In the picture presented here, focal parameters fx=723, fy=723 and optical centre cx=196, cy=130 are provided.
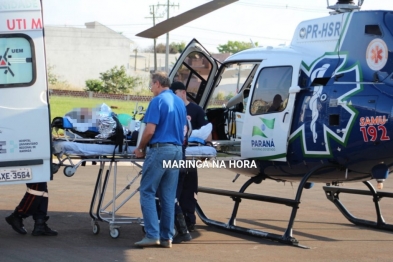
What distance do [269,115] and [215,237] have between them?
6.04 feet

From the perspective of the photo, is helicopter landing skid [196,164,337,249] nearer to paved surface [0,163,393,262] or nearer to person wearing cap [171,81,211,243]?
paved surface [0,163,393,262]

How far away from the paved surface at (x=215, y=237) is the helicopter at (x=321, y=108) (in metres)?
0.46

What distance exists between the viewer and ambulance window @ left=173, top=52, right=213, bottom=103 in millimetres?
11445

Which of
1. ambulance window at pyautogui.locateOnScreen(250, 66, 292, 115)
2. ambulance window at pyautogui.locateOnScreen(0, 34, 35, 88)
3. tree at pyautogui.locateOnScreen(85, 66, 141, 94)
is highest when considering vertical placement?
ambulance window at pyautogui.locateOnScreen(0, 34, 35, 88)

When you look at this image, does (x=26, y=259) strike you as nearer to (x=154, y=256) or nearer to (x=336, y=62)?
(x=154, y=256)

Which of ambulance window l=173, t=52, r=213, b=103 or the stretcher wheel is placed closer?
the stretcher wheel

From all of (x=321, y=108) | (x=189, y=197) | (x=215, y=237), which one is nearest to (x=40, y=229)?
(x=189, y=197)

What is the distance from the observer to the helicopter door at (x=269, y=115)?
982 centimetres

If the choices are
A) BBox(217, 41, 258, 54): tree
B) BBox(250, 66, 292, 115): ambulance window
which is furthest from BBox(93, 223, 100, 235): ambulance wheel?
BBox(217, 41, 258, 54): tree

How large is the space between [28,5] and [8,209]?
13.2 ft

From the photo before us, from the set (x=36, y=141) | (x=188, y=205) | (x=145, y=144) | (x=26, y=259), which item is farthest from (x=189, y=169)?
(x=26, y=259)

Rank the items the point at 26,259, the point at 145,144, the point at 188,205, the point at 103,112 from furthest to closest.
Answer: the point at 188,205
the point at 103,112
the point at 145,144
the point at 26,259

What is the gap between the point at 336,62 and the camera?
9.49m

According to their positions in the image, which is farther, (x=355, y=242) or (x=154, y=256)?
(x=355, y=242)
